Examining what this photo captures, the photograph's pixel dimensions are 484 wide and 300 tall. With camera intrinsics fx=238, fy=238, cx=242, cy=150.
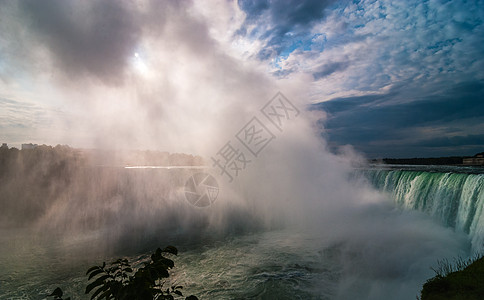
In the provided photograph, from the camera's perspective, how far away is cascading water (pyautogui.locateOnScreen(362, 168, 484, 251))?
14109 mm

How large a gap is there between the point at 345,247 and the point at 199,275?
31.5 ft

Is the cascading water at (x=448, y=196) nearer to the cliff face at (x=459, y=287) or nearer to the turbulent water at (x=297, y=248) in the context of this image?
the turbulent water at (x=297, y=248)

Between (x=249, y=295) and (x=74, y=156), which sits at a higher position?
(x=74, y=156)

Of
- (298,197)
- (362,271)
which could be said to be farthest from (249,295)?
(298,197)

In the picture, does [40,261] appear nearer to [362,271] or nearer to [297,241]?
[297,241]

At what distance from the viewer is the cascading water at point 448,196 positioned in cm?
1411

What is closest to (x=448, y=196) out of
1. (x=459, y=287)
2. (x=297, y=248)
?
(x=297, y=248)

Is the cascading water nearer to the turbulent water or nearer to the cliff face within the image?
the turbulent water

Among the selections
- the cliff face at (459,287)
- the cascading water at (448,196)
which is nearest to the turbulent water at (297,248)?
the cascading water at (448,196)

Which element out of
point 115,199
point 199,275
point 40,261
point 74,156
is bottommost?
point 199,275

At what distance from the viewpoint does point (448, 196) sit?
17328 mm

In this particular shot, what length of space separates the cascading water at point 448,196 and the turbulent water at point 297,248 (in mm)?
80

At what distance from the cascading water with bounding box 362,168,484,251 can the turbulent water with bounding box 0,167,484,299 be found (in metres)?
0.08

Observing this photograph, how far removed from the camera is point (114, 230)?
21453 mm
